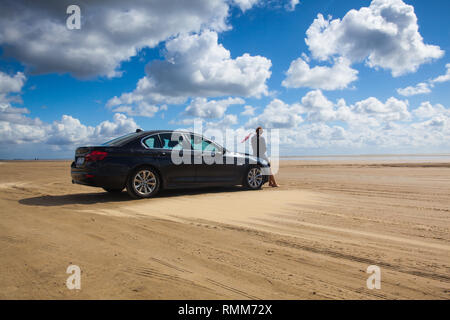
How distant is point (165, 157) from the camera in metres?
7.22

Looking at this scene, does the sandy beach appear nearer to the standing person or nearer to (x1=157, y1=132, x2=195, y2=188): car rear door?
(x1=157, y1=132, x2=195, y2=188): car rear door

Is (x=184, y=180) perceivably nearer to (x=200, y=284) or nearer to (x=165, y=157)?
(x=165, y=157)

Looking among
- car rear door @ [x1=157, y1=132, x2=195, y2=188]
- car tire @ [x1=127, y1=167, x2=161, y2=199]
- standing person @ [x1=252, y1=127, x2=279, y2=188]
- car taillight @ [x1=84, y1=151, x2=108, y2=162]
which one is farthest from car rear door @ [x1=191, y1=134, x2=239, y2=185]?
car taillight @ [x1=84, y1=151, x2=108, y2=162]

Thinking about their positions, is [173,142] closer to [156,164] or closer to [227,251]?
[156,164]

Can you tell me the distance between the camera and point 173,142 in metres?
7.49

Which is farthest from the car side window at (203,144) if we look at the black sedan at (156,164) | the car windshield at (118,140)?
the car windshield at (118,140)

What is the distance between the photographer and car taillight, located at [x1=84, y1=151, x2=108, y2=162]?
255 inches

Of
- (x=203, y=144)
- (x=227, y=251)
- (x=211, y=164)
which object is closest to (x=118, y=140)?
(x=203, y=144)

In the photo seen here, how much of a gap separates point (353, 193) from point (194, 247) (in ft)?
18.5

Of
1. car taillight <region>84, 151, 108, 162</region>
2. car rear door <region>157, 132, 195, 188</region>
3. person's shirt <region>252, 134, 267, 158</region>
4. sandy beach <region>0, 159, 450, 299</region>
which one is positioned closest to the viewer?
sandy beach <region>0, 159, 450, 299</region>

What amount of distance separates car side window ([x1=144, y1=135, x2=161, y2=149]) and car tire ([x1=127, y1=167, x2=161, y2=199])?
55 centimetres

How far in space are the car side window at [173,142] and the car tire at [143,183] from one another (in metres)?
0.75
